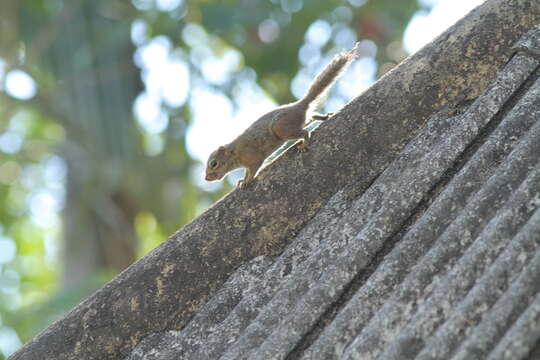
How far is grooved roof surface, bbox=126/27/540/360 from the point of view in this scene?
2.04 meters

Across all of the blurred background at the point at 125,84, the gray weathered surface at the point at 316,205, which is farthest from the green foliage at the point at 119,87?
the gray weathered surface at the point at 316,205

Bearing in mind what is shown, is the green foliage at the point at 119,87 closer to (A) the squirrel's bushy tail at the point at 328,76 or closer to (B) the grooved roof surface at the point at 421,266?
(A) the squirrel's bushy tail at the point at 328,76

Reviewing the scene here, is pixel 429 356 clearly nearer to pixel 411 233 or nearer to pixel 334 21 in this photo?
pixel 411 233

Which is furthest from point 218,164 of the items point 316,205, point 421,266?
point 421,266

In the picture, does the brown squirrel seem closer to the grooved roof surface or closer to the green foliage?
the grooved roof surface

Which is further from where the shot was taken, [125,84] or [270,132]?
[125,84]

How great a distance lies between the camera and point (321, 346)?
231cm

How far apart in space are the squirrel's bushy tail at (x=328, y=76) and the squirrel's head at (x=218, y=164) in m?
0.73

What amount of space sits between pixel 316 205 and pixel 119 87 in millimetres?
10911

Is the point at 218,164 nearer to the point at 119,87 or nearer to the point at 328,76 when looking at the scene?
the point at 328,76

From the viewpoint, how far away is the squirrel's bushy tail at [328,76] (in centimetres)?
407

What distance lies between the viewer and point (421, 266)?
2301 millimetres

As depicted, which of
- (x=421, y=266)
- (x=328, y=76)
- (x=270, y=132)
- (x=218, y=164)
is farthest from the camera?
(x=218, y=164)

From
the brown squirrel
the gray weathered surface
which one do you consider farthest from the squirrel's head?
the gray weathered surface
